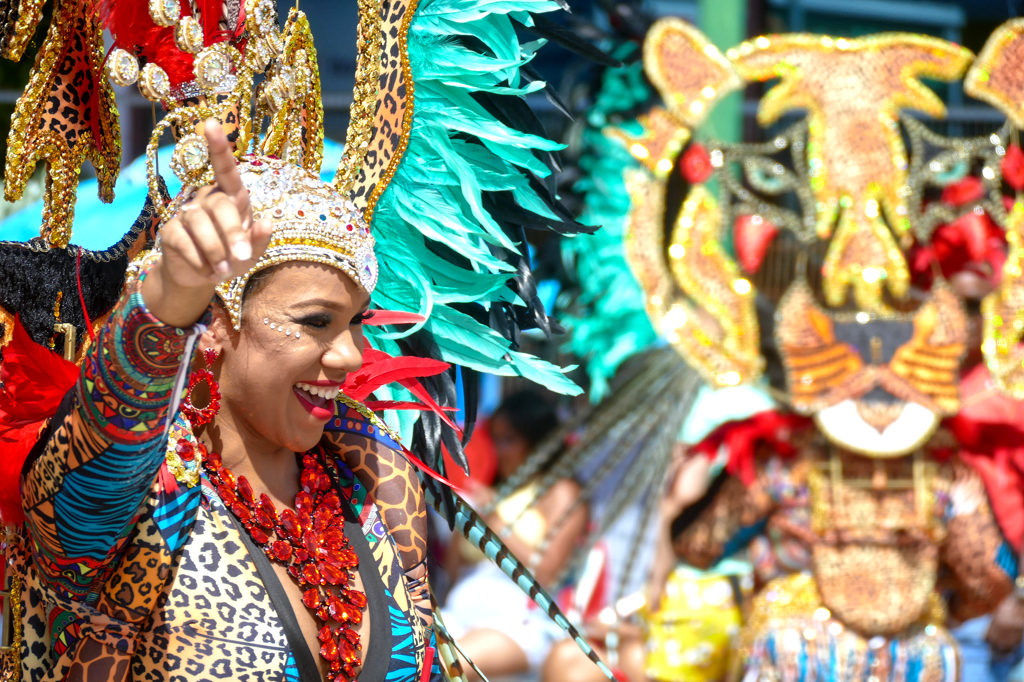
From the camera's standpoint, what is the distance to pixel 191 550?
1.28 m

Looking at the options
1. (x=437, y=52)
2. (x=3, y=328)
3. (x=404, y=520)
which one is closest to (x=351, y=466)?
(x=404, y=520)

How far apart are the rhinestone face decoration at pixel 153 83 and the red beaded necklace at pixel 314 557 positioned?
1.36 ft

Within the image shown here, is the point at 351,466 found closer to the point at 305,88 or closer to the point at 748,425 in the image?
the point at 305,88

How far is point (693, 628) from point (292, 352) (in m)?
2.85

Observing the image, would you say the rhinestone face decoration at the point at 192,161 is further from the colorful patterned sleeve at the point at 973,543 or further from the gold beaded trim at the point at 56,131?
the colorful patterned sleeve at the point at 973,543

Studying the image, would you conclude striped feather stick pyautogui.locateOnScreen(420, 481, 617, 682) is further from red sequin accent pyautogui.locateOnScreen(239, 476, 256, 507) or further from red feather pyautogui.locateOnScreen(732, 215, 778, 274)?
red feather pyautogui.locateOnScreen(732, 215, 778, 274)

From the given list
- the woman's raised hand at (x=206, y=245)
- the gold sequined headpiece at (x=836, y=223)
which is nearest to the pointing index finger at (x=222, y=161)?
the woman's raised hand at (x=206, y=245)

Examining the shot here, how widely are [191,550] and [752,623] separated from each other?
2736 mm

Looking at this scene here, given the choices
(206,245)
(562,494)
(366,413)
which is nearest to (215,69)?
(206,245)

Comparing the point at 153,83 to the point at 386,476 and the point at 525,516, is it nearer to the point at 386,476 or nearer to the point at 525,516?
the point at 386,476

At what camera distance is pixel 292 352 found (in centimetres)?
129

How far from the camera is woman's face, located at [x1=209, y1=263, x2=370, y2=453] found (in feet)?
4.25

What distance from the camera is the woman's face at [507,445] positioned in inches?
186

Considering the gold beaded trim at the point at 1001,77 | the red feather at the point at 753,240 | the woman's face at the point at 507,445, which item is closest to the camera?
the gold beaded trim at the point at 1001,77
